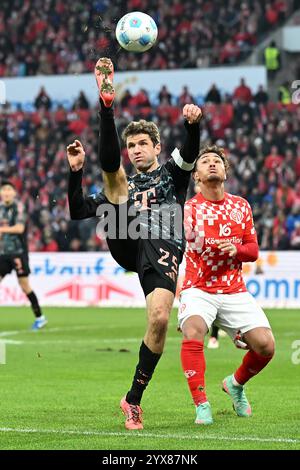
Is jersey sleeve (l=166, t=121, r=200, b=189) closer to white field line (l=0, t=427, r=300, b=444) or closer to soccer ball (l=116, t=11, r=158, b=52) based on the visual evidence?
soccer ball (l=116, t=11, r=158, b=52)

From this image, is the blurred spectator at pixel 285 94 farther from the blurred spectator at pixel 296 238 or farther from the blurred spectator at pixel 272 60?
the blurred spectator at pixel 296 238

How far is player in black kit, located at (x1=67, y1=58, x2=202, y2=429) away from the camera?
797cm

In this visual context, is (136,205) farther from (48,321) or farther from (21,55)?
(21,55)

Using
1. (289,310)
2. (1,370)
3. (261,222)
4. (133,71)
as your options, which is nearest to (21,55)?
(133,71)

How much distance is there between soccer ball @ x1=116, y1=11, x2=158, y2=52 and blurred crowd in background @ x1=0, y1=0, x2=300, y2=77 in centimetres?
2337

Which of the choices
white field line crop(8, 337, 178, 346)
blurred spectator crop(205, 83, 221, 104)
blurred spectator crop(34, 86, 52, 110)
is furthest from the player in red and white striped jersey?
blurred spectator crop(34, 86, 52, 110)

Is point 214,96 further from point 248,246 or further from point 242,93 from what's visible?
point 248,246

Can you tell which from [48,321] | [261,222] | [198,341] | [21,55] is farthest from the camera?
[21,55]

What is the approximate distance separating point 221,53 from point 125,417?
87.1 ft

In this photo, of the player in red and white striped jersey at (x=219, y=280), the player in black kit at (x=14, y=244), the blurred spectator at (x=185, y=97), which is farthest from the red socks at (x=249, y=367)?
the blurred spectator at (x=185, y=97)

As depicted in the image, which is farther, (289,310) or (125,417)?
(289,310)

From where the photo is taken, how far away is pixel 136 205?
8.53 meters

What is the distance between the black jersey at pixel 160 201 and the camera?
8.47m

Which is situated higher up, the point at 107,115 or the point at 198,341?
the point at 107,115
